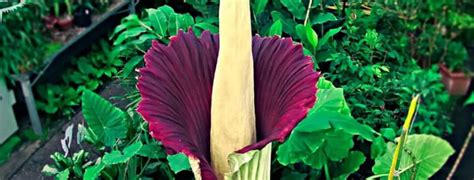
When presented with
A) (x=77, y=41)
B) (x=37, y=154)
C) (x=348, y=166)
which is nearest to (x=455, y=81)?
(x=348, y=166)

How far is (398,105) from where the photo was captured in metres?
1.12

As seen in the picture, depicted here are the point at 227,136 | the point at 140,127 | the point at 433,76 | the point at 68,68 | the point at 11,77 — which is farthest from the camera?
the point at 68,68

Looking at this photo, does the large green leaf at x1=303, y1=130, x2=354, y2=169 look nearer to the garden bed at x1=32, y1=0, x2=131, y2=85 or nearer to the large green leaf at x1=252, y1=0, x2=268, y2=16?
the large green leaf at x1=252, y1=0, x2=268, y2=16

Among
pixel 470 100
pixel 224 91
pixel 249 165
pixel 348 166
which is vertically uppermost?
pixel 470 100

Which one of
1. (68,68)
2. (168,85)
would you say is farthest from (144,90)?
(68,68)

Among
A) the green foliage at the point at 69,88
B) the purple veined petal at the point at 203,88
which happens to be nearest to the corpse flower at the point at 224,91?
the purple veined petal at the point at 203,88

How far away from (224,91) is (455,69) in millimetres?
423

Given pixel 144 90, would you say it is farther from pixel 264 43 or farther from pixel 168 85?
pixel 264 43

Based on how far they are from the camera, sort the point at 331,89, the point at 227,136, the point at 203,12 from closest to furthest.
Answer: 1. the point at 227,136
2. the point at 331,89
3. the point at 203,12

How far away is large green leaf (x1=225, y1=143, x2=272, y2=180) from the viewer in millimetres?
749

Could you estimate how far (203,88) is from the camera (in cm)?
86

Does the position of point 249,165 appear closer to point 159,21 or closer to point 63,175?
point 63,175

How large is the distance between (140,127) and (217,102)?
0.48 meters

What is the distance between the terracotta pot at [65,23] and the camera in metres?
2.92
